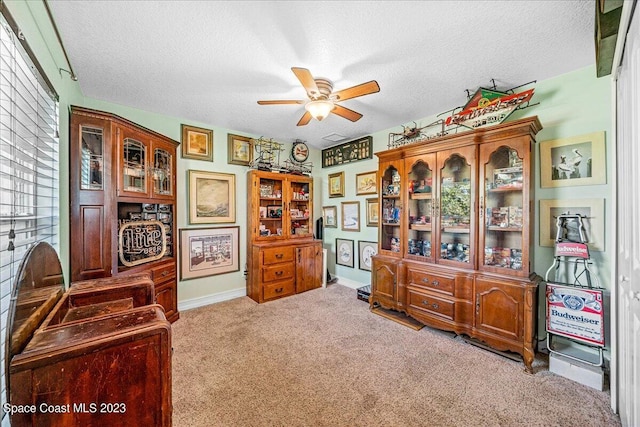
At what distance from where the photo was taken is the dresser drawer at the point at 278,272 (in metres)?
3.64

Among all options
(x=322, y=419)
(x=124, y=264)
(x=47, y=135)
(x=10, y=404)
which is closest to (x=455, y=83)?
(x=322, y=419)

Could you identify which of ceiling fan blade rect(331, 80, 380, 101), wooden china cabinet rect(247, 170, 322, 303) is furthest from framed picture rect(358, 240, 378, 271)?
ceiling fan blade rect(331, 80, 380, 101)

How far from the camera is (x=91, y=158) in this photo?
7.35 ft

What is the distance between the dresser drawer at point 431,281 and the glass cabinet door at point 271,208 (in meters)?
2.12

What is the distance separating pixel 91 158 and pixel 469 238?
3709 mm

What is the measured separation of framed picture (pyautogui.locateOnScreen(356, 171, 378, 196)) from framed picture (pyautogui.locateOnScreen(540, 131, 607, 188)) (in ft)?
6.61

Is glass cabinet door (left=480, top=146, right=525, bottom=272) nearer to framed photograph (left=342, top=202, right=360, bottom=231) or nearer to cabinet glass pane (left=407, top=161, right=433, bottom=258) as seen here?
cabinet glass pane (left=407, top=161, right=433, bottom=258)

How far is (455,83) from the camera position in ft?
7.92

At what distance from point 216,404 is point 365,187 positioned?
10.8 ft

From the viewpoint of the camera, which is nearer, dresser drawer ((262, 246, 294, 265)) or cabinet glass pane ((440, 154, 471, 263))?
cabinet glass pane ((440, 154, 471, 263))

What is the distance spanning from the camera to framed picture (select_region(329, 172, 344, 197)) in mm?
4480

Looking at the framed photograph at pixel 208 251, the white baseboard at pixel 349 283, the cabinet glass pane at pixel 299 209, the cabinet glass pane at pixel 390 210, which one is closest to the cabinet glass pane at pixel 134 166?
the framed photograph at pixel 208 251

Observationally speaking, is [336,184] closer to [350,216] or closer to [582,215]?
[350,216]

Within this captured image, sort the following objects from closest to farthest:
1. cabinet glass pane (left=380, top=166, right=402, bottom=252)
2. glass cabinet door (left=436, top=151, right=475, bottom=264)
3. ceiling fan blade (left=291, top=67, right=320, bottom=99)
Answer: ceiling fan blade (left=291, top=67, right=320, bottom=99), glass cabinet door (left=436, top=151, right=475, bottom=264), cabinet glass pane (left=380, top=166, right=402, bottom=252)
